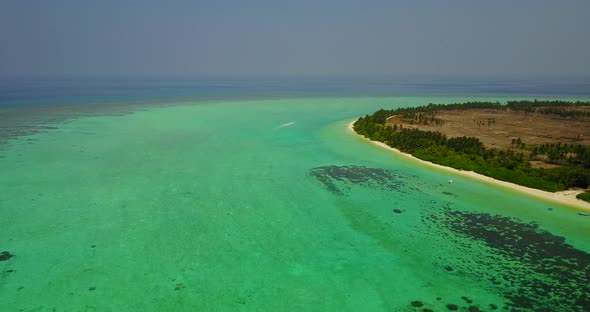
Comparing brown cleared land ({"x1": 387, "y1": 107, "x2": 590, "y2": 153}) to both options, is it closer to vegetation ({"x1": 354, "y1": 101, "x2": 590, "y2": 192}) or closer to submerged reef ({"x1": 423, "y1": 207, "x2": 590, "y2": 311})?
vegetation ({"x1": 354, "y1": 101, "x2": 590, "y2": 192})

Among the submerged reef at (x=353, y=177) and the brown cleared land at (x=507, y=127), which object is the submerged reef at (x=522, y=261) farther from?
the brown cleared land at (x=507, y=127)

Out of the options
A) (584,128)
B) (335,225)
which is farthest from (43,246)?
(584,128)

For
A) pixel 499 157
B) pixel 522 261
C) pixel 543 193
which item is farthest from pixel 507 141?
pixel 522 261

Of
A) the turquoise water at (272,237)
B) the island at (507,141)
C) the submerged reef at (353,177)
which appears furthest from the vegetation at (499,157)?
the submerged reef at (353,177)

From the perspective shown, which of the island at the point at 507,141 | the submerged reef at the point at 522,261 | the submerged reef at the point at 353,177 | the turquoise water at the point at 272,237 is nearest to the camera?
the submerged reef at the point at 522,261

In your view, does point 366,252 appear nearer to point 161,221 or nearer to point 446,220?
point 446,220

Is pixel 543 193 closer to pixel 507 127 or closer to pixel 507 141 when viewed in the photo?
pixel 507 141
